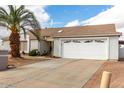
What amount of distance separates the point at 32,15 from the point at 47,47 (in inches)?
427

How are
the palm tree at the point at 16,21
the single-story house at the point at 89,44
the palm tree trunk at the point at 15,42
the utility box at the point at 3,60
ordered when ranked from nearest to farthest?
the utility box at the point at 3,60 → the palm tree at the point at 16,21 → the palm tree trunk at the point at 15,42 → the single-story house at the point at 89,44

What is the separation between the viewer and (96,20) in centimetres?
3553

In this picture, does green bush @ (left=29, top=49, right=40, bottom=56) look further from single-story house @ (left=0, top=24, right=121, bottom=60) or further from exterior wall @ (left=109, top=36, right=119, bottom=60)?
exterior wall @ (left=109, top=36, right=119, bottom=60)

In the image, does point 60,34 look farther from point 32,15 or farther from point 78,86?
point 78,86

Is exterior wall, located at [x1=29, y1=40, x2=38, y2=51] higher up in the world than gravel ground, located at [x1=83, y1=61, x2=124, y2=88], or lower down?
higher up

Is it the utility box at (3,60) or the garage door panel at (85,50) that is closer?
the utility box at (3,60)

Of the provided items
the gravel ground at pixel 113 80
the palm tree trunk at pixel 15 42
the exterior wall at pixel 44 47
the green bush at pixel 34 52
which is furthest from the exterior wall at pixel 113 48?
the exterior wall at pixel 44 47

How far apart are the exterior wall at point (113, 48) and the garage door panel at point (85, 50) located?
0.67 metres

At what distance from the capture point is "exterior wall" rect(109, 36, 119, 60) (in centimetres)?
2409

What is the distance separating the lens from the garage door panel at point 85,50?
25.0m

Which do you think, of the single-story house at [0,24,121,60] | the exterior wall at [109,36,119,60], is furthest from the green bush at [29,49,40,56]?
the exterior wall at [109,36,119,60]

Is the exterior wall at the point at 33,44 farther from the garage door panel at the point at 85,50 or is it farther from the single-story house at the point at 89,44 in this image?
the garage door panel at the point at 85,50
